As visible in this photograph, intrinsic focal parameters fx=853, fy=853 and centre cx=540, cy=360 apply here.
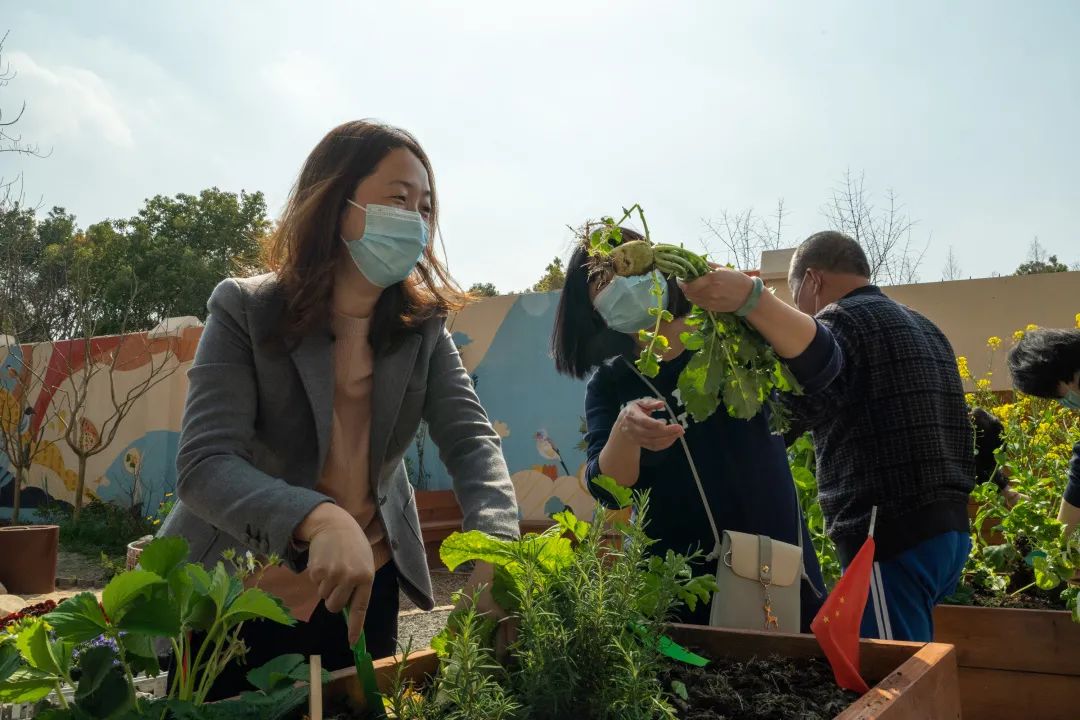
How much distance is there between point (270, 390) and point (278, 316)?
0.15m

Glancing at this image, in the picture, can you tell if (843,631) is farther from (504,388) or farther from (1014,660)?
(504,388)

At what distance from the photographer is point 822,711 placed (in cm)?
96

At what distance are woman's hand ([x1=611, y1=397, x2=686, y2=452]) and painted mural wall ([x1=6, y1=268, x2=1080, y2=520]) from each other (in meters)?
1.63

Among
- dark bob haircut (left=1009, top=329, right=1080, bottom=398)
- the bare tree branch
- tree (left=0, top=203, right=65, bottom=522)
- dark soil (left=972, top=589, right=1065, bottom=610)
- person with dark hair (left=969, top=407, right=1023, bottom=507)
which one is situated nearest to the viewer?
dark soil (left=972, top=589, right=1065, bottom=610)

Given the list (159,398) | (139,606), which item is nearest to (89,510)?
(159,398)

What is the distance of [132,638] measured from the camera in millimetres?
807

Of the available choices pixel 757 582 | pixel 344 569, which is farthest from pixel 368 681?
pixel 757 582

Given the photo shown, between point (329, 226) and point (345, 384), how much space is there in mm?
333

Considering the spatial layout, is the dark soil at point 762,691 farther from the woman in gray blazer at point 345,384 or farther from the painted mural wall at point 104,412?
the painted mural wall at point 104,412

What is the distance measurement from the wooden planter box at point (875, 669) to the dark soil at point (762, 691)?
0.04 meters

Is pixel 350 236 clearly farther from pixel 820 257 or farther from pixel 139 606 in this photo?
pixel 820 257

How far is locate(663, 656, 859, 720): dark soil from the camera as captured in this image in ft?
3.15

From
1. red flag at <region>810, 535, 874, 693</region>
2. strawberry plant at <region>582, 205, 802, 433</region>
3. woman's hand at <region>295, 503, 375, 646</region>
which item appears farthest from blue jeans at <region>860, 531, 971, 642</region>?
woman's hand at <region>295, 503, 375, 646</region>

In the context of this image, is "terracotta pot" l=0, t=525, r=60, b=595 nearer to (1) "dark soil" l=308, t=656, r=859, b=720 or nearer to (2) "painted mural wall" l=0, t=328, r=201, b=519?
(2) "painted mural wall" l=0, t=328, r=201, b=519
